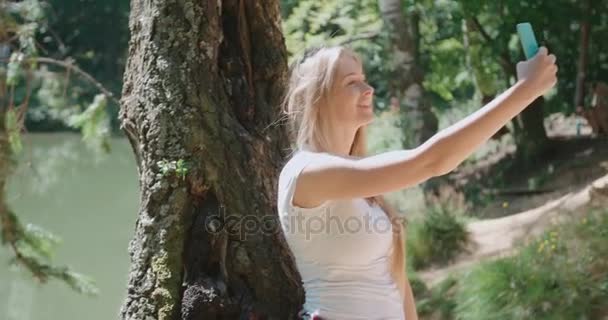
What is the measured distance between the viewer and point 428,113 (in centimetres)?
793

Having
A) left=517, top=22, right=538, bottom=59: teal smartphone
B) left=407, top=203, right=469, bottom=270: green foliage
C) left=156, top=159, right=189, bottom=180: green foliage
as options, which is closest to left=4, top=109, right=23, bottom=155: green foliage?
left=156, top=159, right=189, bottom=180: green foliage

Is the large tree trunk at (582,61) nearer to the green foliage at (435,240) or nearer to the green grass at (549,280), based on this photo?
the green foliage at (435,240)

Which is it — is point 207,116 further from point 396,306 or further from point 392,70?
point 392,70

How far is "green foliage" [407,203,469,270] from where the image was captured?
6.05 meters

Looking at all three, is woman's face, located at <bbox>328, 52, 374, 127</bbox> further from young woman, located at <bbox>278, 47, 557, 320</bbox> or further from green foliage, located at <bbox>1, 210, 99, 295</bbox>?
green foliage, located at <bbox>1, 210, 99, 295</bbox>

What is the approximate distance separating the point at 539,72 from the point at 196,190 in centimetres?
134

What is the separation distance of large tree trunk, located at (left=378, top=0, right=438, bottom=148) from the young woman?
571 cm

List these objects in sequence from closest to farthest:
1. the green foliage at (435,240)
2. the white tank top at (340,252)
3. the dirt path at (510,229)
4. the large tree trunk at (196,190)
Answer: the white tank top at (340,252), the large tree trunk at (196,190), the dirt path at (510,229), the green foliage at (435,240)

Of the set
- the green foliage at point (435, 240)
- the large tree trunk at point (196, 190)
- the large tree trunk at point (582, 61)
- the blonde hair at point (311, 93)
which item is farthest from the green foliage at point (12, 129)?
the large tree trunk at point (582, 61)

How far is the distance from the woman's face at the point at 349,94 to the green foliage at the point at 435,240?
429cm

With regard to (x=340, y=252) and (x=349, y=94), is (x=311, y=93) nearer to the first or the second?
(x=349, y=94)

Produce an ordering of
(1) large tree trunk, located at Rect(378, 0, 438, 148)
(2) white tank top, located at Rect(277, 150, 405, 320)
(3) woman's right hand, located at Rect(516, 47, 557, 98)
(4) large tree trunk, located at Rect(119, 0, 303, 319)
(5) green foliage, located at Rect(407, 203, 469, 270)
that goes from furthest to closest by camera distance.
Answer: (1) large tree trunk, located at Rect(378, 0, 438, 148)
(5) green foliage, located at Rect(407, 203, 469, 270)
(4) large tree trunk, located at Rect(119, 0, 303, 319)
(2) white tank top, located at Rect(277, 150, 405, 320)
(3) woman's right hand, located at Rect(516, 47, 557, 98)

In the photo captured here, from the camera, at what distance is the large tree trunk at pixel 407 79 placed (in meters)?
7.47

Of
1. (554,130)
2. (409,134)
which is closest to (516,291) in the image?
(409,134)
